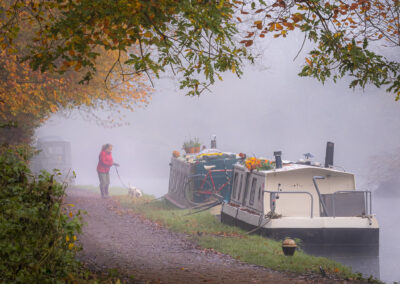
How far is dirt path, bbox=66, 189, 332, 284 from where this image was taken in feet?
26.8

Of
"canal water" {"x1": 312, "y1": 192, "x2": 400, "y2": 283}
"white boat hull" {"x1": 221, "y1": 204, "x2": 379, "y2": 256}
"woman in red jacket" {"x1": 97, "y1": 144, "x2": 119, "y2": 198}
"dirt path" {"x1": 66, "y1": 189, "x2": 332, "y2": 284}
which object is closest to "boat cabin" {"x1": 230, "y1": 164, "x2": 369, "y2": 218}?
"white boat hull" {"x1": 221, "y1": 204, "x2": 379, "y2": 256}

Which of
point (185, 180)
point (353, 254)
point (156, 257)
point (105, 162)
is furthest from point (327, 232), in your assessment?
point (105, 162)

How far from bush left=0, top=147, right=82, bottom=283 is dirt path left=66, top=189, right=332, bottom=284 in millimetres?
466

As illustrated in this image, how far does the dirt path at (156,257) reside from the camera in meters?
8.16

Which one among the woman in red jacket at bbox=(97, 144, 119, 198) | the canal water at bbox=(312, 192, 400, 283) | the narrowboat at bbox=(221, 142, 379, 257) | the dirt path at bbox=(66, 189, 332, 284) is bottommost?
the canal water at bbox=(312, 192, 400, 283)

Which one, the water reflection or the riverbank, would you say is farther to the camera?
the water reflection

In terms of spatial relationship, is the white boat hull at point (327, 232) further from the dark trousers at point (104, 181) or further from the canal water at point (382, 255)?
the dark trousers at point (104, 181)

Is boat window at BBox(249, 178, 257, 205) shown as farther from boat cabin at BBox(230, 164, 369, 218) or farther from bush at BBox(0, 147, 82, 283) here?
bush at BBox(0, 147, 82, 283)

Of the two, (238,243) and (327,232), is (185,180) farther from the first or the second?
(238,243)

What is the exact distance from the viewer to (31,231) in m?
5.20

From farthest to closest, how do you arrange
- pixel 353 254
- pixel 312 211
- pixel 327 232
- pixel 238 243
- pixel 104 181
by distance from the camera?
pixel 104 181
pixel 353 254
pixel 327 232
pixel 312 211
pixel 238 243

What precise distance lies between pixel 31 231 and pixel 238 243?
7589 millimetres

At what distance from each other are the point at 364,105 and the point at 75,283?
5275 cm

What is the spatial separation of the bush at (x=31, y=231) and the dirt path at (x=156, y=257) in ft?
1.53
